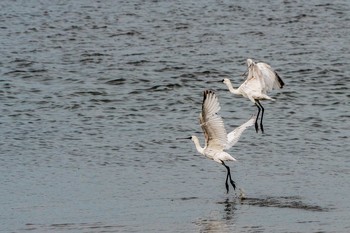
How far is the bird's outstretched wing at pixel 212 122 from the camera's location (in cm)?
1212

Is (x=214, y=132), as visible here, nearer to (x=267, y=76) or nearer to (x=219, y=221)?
(x=219, y=221)

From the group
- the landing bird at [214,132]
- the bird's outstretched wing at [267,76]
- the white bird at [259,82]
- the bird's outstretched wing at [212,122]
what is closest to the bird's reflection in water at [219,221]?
the landing bird at [214,132]

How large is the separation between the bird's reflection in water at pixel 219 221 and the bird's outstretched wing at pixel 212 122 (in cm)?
102

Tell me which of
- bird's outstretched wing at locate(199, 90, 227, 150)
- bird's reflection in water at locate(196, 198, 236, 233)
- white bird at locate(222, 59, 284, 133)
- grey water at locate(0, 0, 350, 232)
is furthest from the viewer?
white bird at locate(222, 59, 284, 133)

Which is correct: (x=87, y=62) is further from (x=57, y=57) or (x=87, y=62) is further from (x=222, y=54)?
(x=222, y=54)

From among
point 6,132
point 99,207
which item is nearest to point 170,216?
point 99,207

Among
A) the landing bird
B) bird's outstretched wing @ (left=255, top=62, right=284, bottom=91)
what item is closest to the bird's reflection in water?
the landing bird

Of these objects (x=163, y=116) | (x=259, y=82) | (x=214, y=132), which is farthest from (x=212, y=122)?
(x=163, y=116)

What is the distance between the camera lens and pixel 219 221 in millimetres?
11188

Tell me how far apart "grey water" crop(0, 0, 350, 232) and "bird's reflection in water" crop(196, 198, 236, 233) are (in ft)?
0.07

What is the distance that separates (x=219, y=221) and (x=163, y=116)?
689cm

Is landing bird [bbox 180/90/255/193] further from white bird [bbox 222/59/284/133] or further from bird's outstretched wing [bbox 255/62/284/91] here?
bird's outstretched wing [bbox 255/62/284/91]

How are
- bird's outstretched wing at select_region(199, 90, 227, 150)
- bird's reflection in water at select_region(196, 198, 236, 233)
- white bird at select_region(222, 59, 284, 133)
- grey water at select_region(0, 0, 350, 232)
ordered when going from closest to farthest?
bird's reflection in water at select_region(196, 198, 236, 233)
grey water at select_region(0, 0, 350, 232)
bird's outstretched wing at select_region(199, 90, 227, 150)
white bird at select_region(222, 59, 284, 133)

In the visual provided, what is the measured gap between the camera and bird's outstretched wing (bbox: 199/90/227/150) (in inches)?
477
